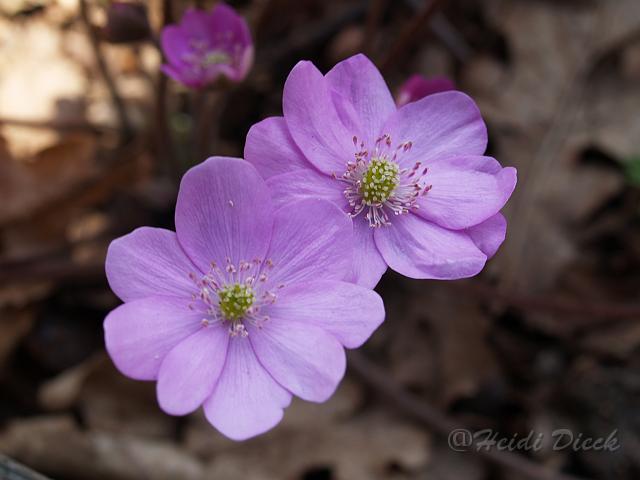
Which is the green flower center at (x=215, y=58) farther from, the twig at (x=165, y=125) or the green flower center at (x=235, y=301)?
the green flower center at (x=235, y=301)

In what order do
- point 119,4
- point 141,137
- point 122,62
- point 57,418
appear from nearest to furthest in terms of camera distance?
point 119,4
point 57,418
point 141,137
point 122,62

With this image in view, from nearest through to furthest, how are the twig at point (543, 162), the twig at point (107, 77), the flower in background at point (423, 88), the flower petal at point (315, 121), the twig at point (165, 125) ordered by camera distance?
the flower petal at point (315, 121) < the flower in background at point (423, 88) < the twig at point (165, 125) < the twig at point (107, 77) < the twig at point (543, 162)

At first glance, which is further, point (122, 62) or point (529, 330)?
point (122, 62)

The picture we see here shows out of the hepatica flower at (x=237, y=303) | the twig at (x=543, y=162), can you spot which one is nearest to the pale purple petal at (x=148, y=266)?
the hepatica flower at (x=237, y=303)

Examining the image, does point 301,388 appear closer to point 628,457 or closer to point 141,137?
point 628,457

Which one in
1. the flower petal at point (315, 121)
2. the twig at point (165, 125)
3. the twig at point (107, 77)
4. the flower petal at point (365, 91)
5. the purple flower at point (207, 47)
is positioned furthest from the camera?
the twig at point (107, 77)

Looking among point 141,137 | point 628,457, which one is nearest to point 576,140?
point 628,457

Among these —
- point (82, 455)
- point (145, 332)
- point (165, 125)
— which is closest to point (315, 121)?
point (145, 332)

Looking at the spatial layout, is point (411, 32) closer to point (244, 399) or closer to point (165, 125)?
point (165, 125)
